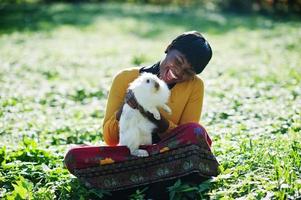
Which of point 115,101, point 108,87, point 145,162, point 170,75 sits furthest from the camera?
point 108,87

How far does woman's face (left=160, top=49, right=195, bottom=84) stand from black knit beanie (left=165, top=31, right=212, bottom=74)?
0.15 feet

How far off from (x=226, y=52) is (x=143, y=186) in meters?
9.54

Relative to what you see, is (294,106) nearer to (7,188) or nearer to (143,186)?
(143,186)

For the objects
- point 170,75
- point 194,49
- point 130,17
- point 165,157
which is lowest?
point 130,17

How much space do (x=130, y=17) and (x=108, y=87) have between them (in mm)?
12375

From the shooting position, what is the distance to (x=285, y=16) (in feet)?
69.7

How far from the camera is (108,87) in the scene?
8875 mm

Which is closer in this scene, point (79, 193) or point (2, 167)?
point (79, 193)

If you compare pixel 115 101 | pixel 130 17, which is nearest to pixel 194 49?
pixel 115 101

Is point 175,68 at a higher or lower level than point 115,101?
higher

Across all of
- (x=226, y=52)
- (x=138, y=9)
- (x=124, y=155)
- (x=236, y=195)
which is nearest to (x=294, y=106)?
(x=236, y=195)

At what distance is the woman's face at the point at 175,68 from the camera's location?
4023 millimetres

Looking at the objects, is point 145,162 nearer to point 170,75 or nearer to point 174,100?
point 174,100

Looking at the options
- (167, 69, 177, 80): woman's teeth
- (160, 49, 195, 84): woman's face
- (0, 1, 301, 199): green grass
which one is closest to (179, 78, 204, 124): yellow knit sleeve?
(160, 49, 195, 84): woman's face
